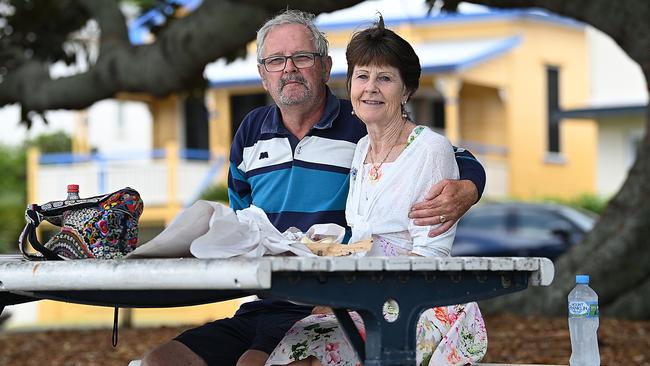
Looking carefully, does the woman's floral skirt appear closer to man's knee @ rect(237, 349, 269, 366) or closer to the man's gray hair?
man's knee @ rect(237, 349, 269, 366)

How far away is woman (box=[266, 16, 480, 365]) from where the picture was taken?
13.3 ft

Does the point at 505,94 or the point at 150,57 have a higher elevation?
the point at 505,94

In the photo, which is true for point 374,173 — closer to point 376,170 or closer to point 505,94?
point 376,170

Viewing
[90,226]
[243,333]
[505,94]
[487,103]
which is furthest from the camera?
[487,103]

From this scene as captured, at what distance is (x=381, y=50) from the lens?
4.22m

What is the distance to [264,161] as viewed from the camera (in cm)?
482

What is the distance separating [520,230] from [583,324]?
55.1ft

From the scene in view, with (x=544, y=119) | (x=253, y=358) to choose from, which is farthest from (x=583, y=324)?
(x=544, y=119)

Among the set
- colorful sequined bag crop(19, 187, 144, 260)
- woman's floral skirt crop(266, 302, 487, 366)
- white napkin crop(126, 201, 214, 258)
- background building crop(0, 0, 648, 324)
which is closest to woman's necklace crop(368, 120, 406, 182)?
woman's floral skirt crop(266, 302, 487, 366)

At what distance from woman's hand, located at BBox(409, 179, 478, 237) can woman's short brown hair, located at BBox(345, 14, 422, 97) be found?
1.35ft

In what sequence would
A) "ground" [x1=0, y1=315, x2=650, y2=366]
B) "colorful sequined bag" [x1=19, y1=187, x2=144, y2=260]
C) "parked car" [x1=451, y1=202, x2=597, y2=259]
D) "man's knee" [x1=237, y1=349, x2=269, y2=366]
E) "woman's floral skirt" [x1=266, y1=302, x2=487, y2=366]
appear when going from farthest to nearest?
"parked car" [x1=451, y1=202, x2=597, y2=259]
"ground" [x1=0, y1=315, x2=650, y2=366]
"man's knee" [x1=237, y1=349, x2=269, y2=366]
"woman's floral skirt" [x1=266, y1=302, x2=487, y2=366]
"colorful sequined bag" [x1=19, y1=187, x2=144, y2=260]

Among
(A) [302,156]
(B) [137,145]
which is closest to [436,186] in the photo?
(A) [302,156]

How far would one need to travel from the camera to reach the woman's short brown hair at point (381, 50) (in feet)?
13.9

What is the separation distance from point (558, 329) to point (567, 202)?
57.3 ft
